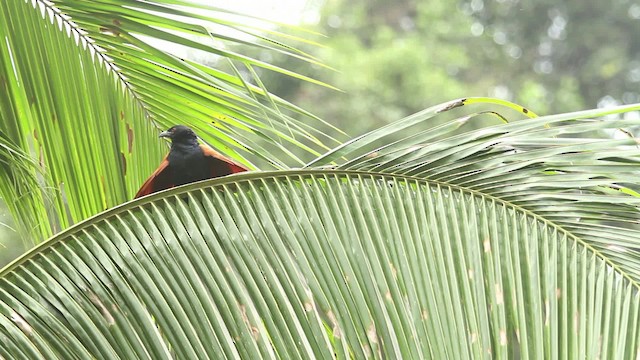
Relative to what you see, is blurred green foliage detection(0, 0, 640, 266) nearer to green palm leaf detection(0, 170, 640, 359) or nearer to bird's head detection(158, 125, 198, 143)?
bird's head detection(158, 125, 198, 143)

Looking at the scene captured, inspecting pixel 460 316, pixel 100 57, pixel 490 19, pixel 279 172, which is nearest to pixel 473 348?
pixel 460 316

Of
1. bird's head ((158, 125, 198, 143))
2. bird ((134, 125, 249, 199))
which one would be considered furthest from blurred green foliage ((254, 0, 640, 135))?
bird ((134, 125, 249, 199))

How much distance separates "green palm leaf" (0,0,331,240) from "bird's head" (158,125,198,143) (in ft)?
0.09

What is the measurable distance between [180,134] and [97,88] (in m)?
0.17

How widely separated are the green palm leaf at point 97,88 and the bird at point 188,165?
0.15 ft

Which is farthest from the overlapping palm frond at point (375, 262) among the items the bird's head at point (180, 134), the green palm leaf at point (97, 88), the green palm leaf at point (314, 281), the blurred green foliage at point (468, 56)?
the blurred green foliage at point (468, 56)

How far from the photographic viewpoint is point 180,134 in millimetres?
1687

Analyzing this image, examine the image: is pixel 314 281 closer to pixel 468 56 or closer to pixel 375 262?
pixel 375 262

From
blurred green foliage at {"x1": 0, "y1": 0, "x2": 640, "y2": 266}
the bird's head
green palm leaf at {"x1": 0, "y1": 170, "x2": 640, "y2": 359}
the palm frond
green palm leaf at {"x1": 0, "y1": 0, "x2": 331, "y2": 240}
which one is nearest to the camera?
green palm leaf at {"x1": 0, "y1": 170, "x2": 640, "y2": 359}

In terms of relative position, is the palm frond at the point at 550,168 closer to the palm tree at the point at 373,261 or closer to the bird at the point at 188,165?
the palm tree at the point at 373,261

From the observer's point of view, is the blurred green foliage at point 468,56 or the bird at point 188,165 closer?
the bird at point 188,165

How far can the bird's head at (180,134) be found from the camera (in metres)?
1.64

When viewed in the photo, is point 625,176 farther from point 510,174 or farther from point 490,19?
point 490,19

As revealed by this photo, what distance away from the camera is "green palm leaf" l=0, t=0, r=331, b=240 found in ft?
4.80
